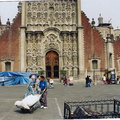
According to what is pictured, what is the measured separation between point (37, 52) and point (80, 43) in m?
6.95

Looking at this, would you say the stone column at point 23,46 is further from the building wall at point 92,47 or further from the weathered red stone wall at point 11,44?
the building wall at point 92,47

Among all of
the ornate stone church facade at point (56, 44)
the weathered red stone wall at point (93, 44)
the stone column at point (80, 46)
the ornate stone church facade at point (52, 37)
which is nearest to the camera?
the stone column at point (80, 46)

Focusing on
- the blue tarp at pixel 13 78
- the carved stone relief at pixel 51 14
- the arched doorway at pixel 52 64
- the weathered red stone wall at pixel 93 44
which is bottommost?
the blue tarp at pixel 13 78

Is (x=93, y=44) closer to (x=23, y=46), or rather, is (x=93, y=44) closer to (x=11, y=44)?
(x=23, y=46)

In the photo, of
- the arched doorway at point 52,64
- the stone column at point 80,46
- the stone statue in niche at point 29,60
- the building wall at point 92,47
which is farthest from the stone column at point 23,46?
the building wall at point 92,47

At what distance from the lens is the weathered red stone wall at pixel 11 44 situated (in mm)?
29922

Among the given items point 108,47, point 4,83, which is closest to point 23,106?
point 4,83

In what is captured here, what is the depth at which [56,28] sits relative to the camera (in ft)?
100

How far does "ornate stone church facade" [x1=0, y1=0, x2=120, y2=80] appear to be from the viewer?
1183 inches

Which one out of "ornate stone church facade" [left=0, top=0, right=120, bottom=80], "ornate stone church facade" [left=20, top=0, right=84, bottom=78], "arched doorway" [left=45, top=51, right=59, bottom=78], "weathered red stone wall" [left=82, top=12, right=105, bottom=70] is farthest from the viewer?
"arched doorway" [left=45, top=51, right=59, bottom=78]

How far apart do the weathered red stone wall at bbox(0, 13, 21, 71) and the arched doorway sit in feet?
15.9

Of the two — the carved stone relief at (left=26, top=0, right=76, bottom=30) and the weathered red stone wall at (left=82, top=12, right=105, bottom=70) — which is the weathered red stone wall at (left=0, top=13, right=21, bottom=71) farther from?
the weathered red stone wall at (left=82, top=12, right=105, bottom=70)

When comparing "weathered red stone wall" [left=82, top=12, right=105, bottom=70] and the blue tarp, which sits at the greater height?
"weathered red stone wall" [left=82, top=12, right=105, bottom=70]

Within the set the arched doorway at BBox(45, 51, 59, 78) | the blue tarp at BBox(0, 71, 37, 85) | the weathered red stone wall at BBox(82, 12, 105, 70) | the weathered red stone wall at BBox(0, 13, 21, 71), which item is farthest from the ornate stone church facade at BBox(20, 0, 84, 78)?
the blue tarp at BBox(0, 71, 37, 85)
